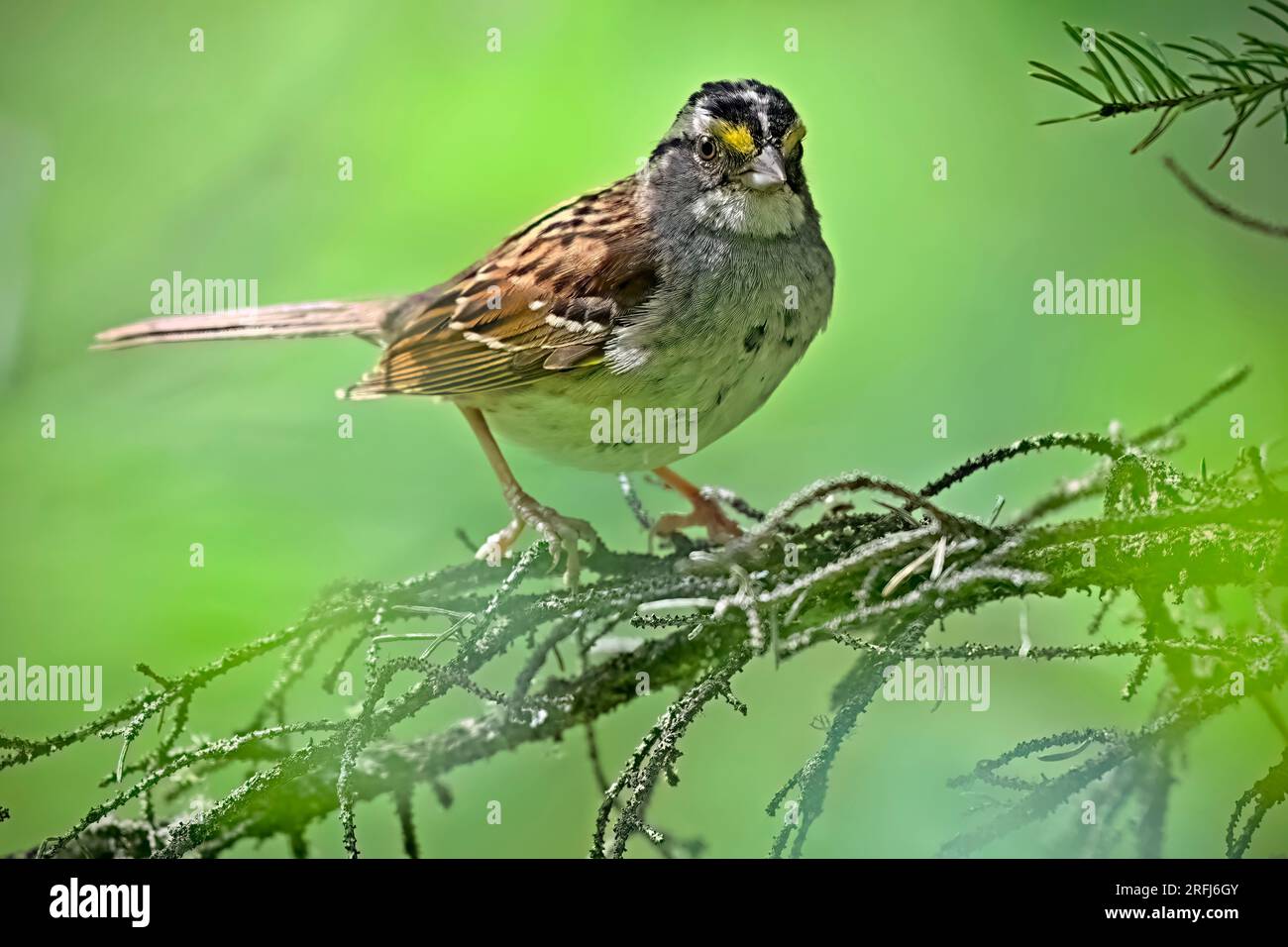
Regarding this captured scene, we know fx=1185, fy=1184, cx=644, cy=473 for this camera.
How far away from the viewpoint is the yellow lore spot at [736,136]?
8.80ft

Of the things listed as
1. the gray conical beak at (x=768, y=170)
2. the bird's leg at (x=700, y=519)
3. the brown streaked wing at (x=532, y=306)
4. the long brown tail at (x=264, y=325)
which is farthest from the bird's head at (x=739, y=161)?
the long brown tail at (x=264, y=325)

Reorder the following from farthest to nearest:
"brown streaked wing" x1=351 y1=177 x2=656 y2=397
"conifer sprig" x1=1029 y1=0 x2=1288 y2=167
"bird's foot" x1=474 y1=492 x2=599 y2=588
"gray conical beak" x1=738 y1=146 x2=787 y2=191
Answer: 1. "brown streaked wing" x1=351 y1=177 x2=656 y2=397
2. "gray conical beak" x1=738 y1=146 x2=787 y2=191
3. "bird's foot" x1=474 y1=492 x2=599 y2=588
4. "conifer sprig" x1=1029 y1=0 x2=1288 y2=167

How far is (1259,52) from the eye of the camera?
1804mm

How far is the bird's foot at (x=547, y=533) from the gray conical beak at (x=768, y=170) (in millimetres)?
885

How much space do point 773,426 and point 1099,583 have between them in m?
1.73

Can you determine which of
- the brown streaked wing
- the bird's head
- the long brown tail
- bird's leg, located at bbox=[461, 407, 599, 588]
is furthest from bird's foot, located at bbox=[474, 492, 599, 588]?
the long brown tail

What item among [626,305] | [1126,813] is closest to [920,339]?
[626,305]

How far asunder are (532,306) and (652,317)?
0.46 m

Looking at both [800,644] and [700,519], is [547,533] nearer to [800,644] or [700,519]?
[700,519]

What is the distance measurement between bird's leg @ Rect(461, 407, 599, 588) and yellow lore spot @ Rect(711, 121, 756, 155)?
94cm

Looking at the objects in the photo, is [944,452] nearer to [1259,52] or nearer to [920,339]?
[920,339]

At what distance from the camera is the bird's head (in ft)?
8.73

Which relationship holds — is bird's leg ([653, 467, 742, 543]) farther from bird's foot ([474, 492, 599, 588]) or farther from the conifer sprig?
the conifer sprig

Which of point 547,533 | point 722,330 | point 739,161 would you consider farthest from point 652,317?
point 547,533
